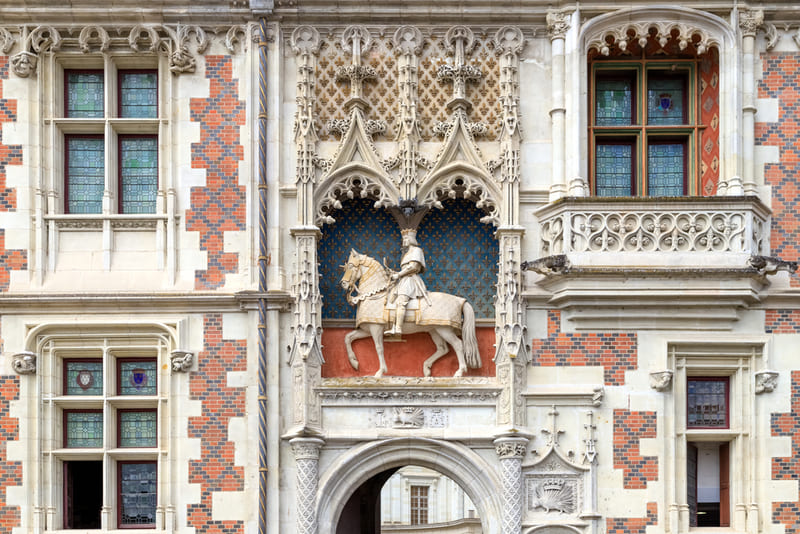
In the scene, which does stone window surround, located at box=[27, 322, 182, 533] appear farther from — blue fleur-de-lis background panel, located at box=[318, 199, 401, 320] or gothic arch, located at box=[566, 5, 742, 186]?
gothic arch, located at box=[566, 5, 742, 186]

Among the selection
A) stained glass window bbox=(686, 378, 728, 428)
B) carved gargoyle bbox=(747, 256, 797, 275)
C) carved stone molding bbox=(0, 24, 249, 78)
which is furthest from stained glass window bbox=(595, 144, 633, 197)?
carved stone molding bbox=(0, 24, 249, 78)

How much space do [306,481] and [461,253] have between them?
371cm

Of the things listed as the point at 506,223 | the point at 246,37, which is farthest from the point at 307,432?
the point at 246,37

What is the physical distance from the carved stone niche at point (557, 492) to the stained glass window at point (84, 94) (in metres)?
7.55

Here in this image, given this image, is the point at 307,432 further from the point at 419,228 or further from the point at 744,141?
the point at 744,141

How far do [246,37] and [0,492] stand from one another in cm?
678

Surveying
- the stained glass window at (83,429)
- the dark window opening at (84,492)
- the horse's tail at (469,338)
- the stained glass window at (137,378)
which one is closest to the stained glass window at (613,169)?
the horse's tail at (469,338)

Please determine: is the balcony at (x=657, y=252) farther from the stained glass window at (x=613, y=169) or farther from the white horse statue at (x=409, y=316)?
the white horse statue at (x=409, y=316)

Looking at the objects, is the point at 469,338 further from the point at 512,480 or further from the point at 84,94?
the point at 84,94

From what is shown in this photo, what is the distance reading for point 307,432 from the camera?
49.5 ft

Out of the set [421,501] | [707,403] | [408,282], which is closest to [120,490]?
[408,282]

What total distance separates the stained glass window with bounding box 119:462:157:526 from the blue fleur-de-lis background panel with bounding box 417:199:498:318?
4.49 meters

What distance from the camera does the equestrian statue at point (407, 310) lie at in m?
15.6

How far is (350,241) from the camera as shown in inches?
641
